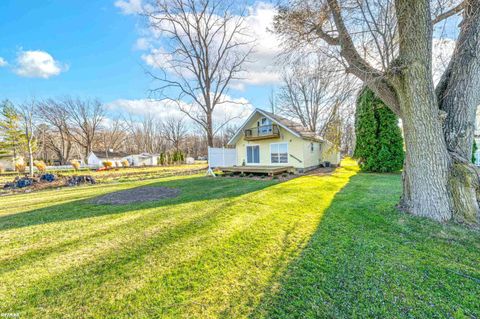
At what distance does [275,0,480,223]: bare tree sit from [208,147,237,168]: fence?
42.4 ft

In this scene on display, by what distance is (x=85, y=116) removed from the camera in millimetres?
34938

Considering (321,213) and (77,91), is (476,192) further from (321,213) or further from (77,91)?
(77,91)

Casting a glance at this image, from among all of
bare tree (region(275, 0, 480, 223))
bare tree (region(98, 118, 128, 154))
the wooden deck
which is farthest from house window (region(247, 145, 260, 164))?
bare tree (region(98, 118, 128, 154))

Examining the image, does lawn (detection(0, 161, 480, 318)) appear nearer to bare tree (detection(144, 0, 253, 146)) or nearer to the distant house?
bare tree (detection(144, 0, 253, 146))

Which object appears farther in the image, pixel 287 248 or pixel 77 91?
pixel 77 91

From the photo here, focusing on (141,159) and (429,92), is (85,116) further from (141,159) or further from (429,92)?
(429,92)

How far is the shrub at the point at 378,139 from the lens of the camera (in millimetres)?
11930

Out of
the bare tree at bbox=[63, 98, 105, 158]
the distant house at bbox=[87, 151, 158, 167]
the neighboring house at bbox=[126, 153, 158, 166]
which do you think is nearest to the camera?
the bare tree at bbox=[63, 98, 105, 158]

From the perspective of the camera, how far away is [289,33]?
4684 millimetres

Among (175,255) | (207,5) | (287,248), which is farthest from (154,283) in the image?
(207,5)

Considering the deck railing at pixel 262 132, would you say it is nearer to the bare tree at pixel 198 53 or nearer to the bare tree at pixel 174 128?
the bare tree at pixel 198 53

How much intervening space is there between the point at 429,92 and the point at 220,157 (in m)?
14.1

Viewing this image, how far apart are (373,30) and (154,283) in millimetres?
5437

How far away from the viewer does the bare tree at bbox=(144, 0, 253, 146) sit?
14.5m
